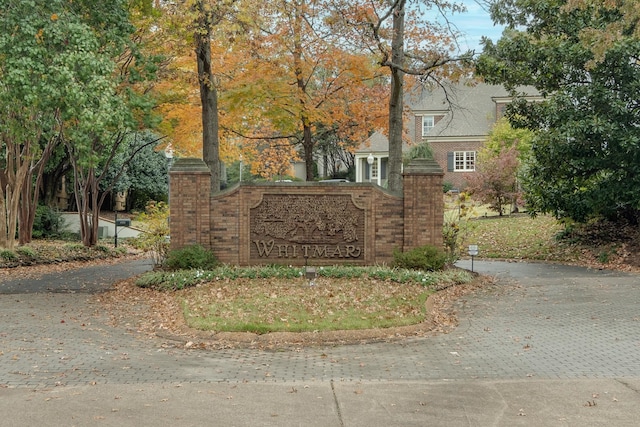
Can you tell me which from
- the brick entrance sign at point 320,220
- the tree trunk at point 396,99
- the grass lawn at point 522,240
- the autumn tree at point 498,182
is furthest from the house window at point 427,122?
the brick entrance sign at point 320,220

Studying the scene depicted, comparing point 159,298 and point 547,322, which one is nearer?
point 547,322

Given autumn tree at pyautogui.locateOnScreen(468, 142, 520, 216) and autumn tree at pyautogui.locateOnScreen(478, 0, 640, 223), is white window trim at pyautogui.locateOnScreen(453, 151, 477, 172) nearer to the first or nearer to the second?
autumn tree at pyautogui.locateOnScreen(468, 142, 520, 216)

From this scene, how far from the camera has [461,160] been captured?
47.5 meters

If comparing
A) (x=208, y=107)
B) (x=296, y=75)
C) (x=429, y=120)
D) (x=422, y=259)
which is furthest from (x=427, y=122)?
(x=422, y=259)

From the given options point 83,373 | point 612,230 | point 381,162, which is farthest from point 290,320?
point 381,162

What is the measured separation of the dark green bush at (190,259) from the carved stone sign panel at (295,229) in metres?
1.15

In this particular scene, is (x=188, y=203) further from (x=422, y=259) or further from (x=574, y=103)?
(x=574, y=103)

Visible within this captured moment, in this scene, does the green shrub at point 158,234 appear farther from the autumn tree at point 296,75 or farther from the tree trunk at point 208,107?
the autumn tree at point 296,75

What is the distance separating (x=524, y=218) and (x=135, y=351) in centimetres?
2440

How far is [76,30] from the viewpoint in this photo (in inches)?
541

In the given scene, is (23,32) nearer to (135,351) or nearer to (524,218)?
(135,351)

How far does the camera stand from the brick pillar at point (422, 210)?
630 inches

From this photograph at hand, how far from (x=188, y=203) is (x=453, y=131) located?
34.8 metres

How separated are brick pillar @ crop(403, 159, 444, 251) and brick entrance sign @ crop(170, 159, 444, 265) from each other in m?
0.02
